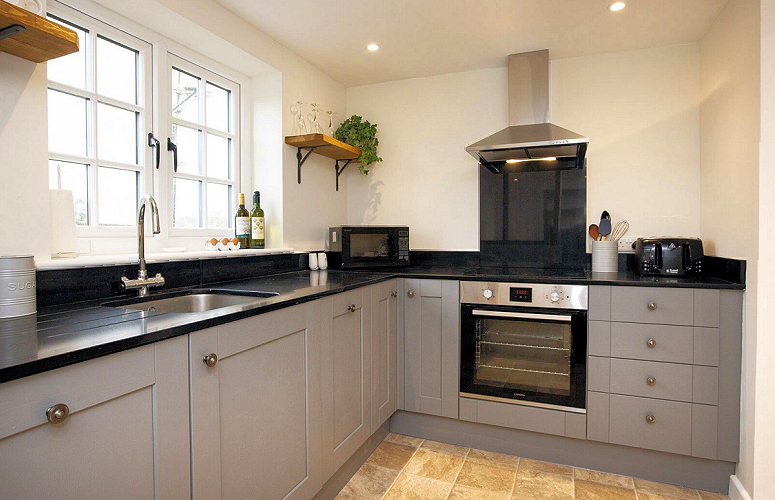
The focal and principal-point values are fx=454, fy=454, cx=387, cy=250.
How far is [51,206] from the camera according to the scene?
1.59 m

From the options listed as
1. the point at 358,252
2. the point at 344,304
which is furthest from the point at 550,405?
the point at 358,252

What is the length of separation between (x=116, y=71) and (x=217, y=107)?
25.4 inches

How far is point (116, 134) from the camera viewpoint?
2.03 m

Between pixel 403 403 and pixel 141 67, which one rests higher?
pixel 141 67

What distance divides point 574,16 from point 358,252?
1.77 m

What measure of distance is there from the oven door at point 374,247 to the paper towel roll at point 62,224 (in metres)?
1.51

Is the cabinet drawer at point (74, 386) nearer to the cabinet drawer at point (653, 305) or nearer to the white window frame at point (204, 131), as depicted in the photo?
the white window frame at point (204, 131)

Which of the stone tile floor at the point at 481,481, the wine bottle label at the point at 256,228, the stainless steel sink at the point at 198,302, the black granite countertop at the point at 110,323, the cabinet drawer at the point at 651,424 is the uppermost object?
the wine bottle label at the point at 256,228

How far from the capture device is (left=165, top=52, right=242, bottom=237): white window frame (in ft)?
7.43

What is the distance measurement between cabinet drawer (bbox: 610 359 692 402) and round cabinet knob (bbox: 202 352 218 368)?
188 cm

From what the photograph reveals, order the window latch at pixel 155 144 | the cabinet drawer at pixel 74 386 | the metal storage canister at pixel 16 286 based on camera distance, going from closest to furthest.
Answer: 1. the cabinet drawer at pixel 74 386
2. the metal storage canister at pixel 16 286
3. the window latch at pixel 155 144

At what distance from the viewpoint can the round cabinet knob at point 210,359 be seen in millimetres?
1269

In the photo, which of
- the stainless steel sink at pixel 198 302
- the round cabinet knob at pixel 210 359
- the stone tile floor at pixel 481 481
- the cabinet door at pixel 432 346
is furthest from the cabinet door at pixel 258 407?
the cabinet door at pixel 432 346

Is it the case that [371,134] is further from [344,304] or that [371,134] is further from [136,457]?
[136,457]
